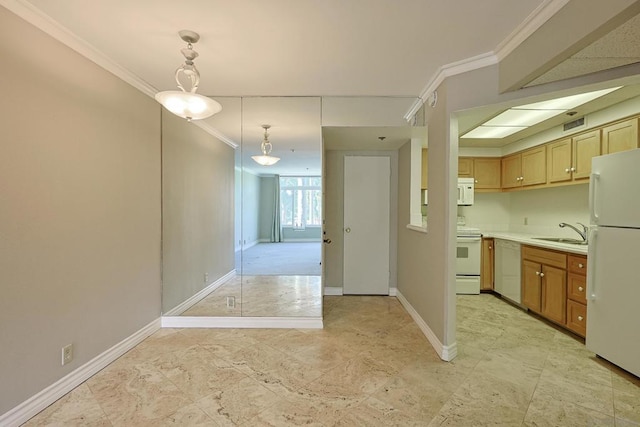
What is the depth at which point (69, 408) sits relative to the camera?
6.02ft

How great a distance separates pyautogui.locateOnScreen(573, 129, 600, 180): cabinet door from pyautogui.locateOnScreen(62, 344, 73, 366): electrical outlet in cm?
508

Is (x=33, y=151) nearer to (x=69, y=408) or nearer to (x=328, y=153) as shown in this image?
(x=69, y=408)

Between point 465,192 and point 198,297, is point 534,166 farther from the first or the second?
point 198,297

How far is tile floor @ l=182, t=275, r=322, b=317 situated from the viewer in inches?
127

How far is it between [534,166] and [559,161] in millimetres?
428

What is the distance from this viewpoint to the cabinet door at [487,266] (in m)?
4.26

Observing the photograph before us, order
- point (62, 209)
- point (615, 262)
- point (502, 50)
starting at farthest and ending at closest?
1. point (615, 262)
2. point (502, 50)
3. point (62, 209)

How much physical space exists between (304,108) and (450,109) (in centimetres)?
150

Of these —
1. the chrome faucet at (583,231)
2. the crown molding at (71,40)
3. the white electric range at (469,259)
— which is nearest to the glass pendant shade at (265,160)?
the crown molding at (71,40)

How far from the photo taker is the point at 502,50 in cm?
209

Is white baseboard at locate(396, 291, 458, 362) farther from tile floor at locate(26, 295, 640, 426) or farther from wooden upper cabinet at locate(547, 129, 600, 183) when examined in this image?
wooden upper cabinet at locate(547, 129, 600, 183)

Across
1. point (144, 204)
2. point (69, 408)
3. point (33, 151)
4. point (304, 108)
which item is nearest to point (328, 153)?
point (304, 108)

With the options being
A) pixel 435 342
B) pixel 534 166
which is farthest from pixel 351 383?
pixel 534 166

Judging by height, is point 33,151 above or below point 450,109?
below
